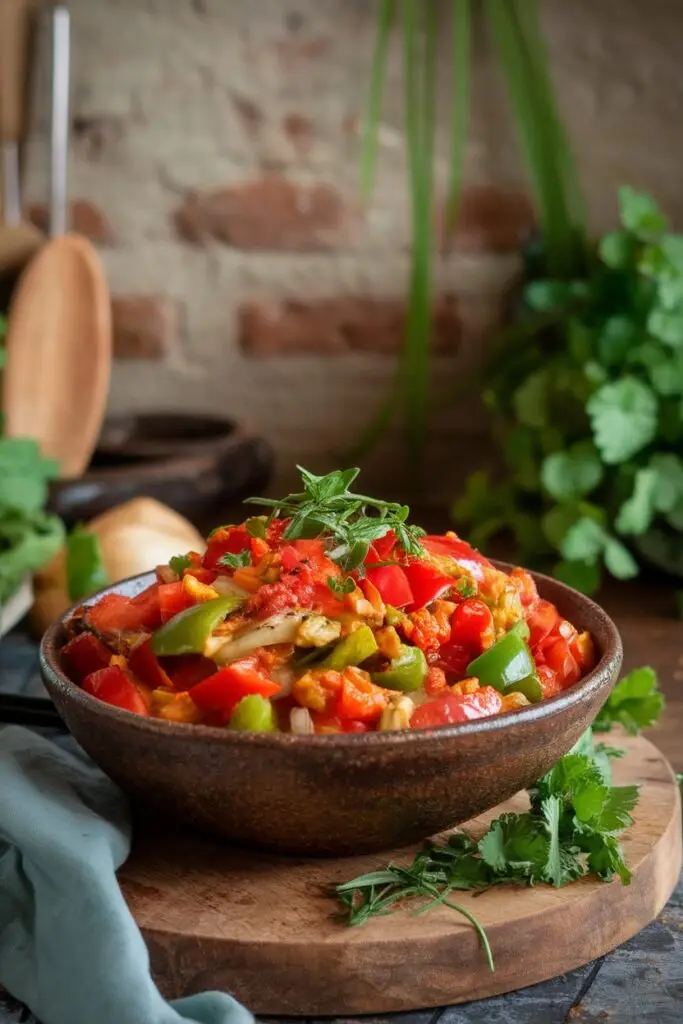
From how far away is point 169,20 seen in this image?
2676mm

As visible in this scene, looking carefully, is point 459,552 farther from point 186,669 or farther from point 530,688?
point 186,669

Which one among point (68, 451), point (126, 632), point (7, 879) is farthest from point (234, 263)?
point (7, 879)

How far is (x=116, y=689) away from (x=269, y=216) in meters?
1.81

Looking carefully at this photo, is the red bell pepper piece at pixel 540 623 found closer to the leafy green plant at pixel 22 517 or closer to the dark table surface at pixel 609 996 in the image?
the dark table surface at pixel 609 996

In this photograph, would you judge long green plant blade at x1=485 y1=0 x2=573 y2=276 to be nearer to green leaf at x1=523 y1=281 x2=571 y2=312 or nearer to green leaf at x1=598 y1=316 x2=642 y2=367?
green leaf at x1=523 y1=281 x2=571 y2=312

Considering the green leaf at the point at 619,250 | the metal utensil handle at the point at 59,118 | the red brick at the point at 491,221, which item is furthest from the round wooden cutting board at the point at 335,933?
the red brick at the point at 491,221

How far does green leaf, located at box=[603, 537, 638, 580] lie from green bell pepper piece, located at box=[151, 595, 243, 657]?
1.18 meters

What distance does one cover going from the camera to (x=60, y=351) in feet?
8.21

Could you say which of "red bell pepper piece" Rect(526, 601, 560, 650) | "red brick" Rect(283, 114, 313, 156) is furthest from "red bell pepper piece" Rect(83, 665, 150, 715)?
"red brick" Rect(283, 114, 313, 156)

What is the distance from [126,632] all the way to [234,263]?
1.68 meters

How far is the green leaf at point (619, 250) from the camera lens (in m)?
2.32

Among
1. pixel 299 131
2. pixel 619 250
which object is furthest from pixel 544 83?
pixel 299 131

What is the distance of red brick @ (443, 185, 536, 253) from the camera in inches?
109

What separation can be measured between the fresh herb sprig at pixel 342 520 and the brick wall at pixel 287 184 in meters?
1.59
